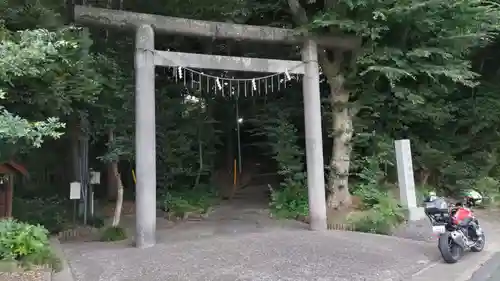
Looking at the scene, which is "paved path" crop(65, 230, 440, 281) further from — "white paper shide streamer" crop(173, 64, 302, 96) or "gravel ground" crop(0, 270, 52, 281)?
"white paper shide streamer" crop(173, 64, 302, 96)

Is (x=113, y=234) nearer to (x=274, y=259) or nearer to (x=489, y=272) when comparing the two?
(x=274, y=259)

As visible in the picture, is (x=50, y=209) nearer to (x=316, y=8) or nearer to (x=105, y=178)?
(x=105, y=178)

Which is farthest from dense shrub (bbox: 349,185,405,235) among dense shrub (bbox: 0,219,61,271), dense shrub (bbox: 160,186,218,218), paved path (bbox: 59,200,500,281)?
dense shrub (bbox: 0,219,61,271)

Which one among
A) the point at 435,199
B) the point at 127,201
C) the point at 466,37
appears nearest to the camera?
the point at 435,199

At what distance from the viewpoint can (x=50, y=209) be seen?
12.4 metres

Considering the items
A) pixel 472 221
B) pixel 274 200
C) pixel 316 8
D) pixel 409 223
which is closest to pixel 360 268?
pixel 472 221

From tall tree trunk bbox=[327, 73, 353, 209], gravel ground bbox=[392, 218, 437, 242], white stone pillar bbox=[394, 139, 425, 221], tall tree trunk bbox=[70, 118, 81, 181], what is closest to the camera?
gravel ground bbox=[392, 218, 437, 242]

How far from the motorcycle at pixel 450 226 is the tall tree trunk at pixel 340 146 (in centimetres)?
450

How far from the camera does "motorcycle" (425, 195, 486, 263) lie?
768 centimetres

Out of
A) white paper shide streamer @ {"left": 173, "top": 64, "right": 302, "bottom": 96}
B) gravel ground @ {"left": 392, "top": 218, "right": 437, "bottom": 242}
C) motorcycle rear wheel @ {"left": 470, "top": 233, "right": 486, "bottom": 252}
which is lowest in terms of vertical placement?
motorcycle rear wheel @ {"left": 470, "top": 233, "right": 486, "bottom": 252}

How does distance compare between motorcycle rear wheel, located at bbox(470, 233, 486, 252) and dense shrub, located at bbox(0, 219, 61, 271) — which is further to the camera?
motorcycle rear wheel, located at bbox(470, 233, 486, 252)

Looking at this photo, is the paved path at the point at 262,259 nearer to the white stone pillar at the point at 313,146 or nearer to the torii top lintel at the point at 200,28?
the white stone pillar at the point at 313,146

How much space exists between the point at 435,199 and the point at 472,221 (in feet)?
3.38

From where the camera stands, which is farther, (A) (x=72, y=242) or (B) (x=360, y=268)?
(A) (x=72, y=242)
